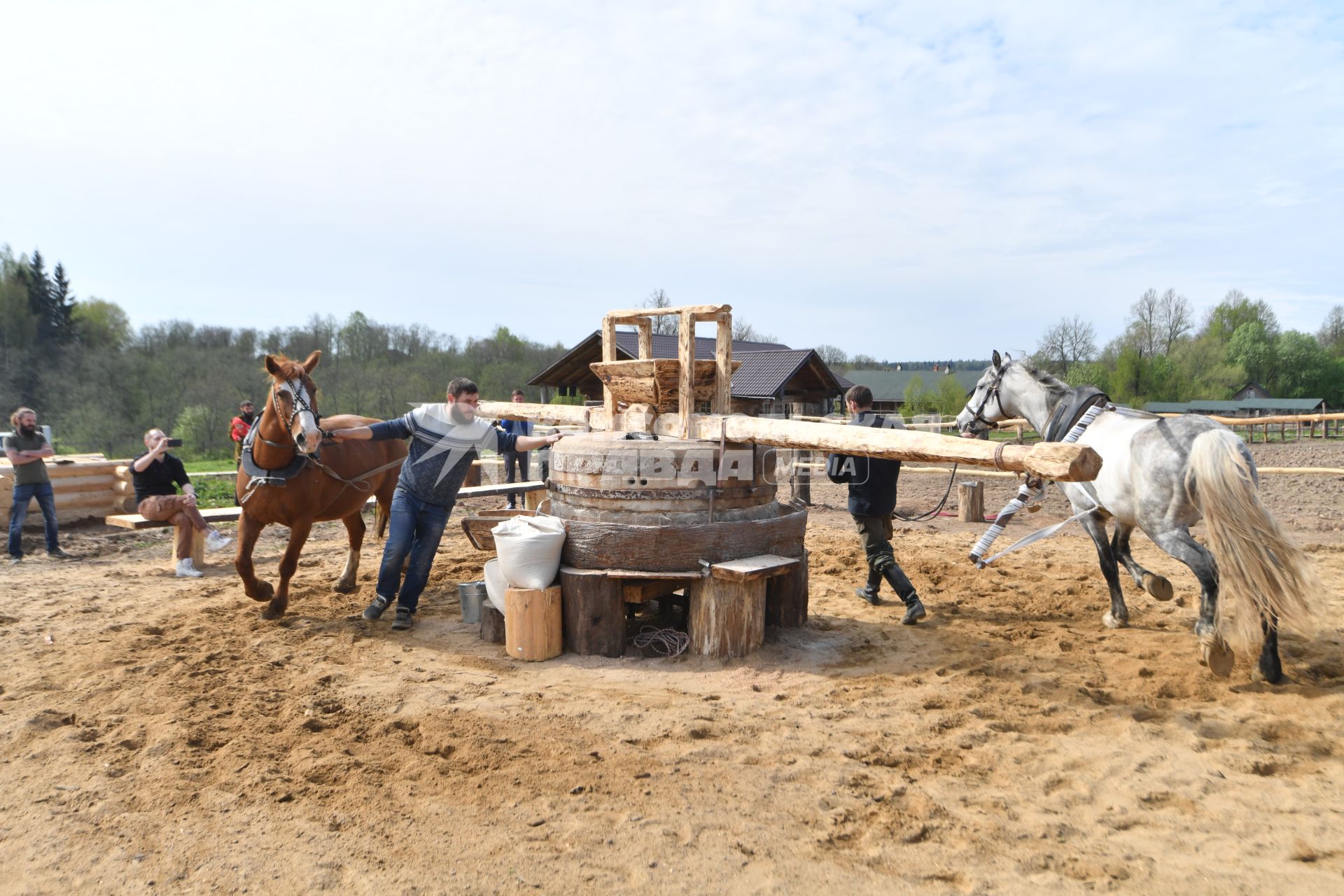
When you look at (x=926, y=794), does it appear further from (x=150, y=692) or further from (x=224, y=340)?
(x=224, y=340)

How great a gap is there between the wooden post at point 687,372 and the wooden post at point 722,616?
3.33 ft

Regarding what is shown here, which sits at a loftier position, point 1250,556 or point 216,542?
point 1250,556

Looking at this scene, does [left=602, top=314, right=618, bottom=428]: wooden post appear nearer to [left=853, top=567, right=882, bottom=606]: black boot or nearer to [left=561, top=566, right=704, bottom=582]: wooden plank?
[left=561, top=566, right=704, bottom=582]: wooden plank

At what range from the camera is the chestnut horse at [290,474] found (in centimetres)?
540

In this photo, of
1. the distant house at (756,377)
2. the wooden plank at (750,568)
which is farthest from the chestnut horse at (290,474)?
the distant house at (756,377)

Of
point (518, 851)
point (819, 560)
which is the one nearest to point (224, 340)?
point (819, 560)

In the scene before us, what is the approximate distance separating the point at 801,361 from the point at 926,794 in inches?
717

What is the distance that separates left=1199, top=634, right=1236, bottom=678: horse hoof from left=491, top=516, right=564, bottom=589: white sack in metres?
3.86

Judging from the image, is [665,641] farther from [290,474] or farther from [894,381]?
[894,381]

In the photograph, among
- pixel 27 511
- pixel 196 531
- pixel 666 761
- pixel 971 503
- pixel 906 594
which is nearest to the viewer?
pixel 666 761

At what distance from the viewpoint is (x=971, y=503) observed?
35.2 feet

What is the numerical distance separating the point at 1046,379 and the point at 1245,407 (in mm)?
51855

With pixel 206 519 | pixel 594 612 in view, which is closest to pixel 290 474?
pixel 594 612

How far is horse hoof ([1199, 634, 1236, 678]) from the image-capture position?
445cm
